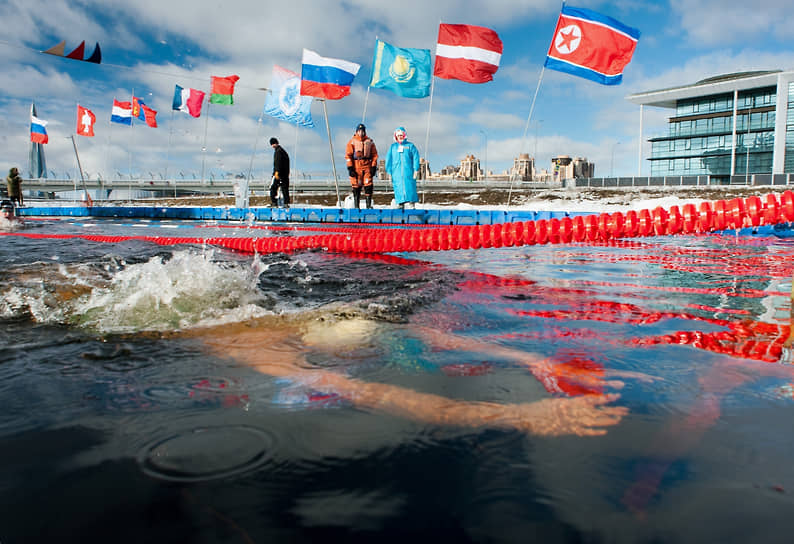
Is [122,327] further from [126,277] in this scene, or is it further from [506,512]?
[506,512]

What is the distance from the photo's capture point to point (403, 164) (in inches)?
466

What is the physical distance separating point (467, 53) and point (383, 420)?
13465mm

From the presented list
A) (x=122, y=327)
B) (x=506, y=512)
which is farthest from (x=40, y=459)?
(x=122, y=327)

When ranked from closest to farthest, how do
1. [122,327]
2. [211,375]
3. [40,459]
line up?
[40,459]
[211,375]
[122,327]

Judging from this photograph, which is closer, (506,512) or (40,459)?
(506,512)

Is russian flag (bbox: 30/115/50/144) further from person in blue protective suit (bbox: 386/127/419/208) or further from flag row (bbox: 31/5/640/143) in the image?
person in blue protective suit (bbox: 386/127/419/208)

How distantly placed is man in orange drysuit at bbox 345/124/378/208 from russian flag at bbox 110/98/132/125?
2061cm

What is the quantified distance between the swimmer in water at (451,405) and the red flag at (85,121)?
30.9 meters

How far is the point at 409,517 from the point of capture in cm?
96

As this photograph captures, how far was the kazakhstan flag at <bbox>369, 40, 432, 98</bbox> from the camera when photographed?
13688mm

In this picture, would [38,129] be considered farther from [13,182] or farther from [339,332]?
[339,332]

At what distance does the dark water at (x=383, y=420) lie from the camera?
96 cm

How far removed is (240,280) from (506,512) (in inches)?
118

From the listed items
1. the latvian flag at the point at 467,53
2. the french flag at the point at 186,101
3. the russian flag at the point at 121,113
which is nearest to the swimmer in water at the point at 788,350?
the latvian flag at the point at 467,53
